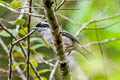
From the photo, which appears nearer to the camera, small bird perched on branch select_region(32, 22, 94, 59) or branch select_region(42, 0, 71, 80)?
branch select_region(42, 0, 71, 80)

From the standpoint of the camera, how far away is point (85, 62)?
3482mm

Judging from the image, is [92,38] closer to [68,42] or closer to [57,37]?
[68,42]

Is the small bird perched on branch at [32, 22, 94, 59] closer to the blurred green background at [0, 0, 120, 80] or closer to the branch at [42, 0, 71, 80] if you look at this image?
the blurred green background at [0, 0, 120, 80]

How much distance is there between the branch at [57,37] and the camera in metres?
1.32

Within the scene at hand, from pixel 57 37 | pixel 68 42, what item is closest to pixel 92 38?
pixel 68 42

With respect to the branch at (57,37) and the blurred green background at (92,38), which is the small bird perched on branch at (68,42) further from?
the branch at (57,37)

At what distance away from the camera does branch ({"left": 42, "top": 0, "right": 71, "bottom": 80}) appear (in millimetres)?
1316

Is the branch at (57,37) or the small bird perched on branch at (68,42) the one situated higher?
the branch at (57,37)

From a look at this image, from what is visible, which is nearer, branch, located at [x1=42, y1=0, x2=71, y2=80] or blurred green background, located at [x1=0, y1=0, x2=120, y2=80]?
branch, located at [x1=42, y1=0, x2=71, y2=80]

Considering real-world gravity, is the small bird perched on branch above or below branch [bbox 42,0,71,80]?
below

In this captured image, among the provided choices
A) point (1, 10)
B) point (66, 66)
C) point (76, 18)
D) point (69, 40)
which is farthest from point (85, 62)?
point (66, 66)

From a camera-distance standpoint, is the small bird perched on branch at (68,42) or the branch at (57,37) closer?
the branch at (57,37)

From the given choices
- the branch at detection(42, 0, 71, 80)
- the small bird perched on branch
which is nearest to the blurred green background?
the small bird perched on branch

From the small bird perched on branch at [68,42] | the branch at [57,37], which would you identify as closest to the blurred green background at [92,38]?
the small bird perched on branch at [68,42]
